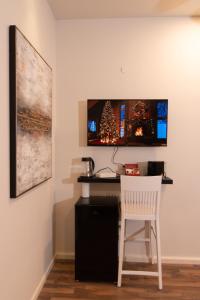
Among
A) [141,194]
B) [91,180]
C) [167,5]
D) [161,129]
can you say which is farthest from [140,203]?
[167,5]

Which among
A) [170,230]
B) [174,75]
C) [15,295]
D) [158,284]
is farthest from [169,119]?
[15,295]

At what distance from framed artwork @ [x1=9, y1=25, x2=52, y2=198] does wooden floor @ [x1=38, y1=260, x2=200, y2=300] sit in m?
1.07

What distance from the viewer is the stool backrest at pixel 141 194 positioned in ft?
8.15

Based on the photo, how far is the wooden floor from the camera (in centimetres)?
243

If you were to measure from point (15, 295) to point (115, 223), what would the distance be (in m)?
1.09

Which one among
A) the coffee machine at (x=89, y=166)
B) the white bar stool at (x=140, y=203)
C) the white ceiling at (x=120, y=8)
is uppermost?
the white ceiling at (x=120, y=8)

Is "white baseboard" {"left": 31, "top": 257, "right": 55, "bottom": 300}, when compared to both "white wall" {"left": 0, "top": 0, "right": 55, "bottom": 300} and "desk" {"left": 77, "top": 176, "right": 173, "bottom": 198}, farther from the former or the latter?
"desk" {"left": 77, "top": 176, "right": 173, "bottom": 198}

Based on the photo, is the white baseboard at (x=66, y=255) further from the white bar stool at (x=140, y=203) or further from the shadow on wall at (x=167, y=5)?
the shadow on wall at (x=167, y=5)

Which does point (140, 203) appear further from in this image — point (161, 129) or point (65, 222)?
point (65, 222)

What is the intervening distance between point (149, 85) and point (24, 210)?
1947 mm

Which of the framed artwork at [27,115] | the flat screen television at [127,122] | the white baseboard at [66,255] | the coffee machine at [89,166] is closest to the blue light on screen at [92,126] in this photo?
the flat screen television at [127,122]

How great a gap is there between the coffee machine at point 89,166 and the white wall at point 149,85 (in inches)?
4.3

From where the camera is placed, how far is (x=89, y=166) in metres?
3.03

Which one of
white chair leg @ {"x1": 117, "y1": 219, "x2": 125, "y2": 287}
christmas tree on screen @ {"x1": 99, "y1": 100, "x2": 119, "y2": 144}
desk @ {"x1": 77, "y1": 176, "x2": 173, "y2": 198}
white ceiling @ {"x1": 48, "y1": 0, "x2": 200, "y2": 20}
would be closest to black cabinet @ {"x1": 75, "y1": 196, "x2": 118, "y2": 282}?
white chair leg @ {"x1": 117, "y1": 219, "x2": 125, "y2": 287}
